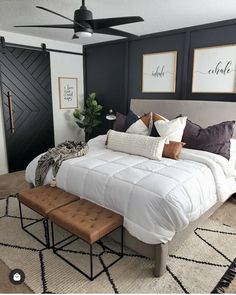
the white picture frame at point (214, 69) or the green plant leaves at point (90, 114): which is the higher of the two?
the white picture frame at point (214, 69)

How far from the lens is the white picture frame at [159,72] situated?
158 inches

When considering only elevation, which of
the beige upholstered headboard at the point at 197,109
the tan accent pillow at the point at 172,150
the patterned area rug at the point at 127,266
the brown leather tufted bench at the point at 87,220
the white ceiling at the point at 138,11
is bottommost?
the patterned area rug at the point at 127,266

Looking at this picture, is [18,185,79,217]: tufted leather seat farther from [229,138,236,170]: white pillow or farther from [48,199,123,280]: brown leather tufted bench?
[229,138,236,170]: white pillow

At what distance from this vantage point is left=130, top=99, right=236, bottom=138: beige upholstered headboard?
336 centimetres

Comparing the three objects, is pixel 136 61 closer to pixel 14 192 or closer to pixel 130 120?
pixel 130 120

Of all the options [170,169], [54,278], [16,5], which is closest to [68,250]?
[54,278]

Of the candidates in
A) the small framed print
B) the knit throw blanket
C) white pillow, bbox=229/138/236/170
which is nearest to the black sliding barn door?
the small framed print

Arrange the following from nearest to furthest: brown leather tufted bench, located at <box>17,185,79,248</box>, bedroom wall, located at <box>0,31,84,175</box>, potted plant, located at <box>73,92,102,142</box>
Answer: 1. brown leather tufted bench, located at <box>17,185,79,248</box>
2. bedroom wall, located at <box>0,31,84,175</box>
3. potted plant, located at <box>73,92,102,142</box>

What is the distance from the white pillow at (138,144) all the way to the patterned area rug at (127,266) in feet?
3.28

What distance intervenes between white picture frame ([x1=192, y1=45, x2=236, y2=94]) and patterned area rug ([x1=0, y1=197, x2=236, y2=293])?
2102 millimetres

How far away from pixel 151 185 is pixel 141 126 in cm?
149

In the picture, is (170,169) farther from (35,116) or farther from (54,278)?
(35,116)

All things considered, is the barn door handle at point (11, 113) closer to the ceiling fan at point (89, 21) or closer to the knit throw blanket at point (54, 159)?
the knit throw blanket at point (54, 159)

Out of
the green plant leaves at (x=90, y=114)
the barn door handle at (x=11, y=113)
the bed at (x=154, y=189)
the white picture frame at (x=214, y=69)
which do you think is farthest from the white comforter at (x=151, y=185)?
the green plant leaves at (x=90, y=114)
